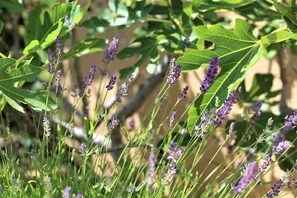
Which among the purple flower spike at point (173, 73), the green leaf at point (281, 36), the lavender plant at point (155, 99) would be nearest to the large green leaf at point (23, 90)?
the lavender plant at point (155, 99)

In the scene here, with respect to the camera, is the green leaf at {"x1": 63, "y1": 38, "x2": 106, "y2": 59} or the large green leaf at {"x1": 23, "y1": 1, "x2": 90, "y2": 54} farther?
the green leaf at {"x1": 63, "y1": 38, "x2": 106, "y2": 59}

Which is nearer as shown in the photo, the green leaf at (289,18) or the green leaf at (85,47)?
the green leaf at (289,18)

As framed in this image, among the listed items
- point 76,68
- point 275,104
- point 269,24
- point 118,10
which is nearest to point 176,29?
point 118,10

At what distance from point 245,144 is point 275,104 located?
1.56 ft

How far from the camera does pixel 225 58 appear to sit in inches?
68.7

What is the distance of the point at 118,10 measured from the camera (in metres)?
2.26

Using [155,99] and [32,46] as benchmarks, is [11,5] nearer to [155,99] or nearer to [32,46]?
[32,46]

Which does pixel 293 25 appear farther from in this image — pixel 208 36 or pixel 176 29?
pixel 176 29

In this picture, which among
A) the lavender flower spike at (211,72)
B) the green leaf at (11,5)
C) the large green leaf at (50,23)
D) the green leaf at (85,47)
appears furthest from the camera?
the green leaf at (11,5)

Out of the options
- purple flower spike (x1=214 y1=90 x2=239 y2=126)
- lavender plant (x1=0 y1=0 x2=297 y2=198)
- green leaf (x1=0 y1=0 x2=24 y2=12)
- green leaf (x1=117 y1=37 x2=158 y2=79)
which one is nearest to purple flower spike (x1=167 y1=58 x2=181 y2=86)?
lavender plant (x1=0 y1=0 x2=297 y2=198)

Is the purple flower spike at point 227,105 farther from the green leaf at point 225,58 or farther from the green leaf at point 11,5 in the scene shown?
the green leaf at point 11,5

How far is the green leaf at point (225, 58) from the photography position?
1.72m

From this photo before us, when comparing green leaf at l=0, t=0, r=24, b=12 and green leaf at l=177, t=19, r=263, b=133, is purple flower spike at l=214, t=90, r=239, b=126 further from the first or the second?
green leaf at l=0, t=0, r=24, b=12

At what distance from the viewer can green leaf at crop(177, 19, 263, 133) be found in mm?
1721
